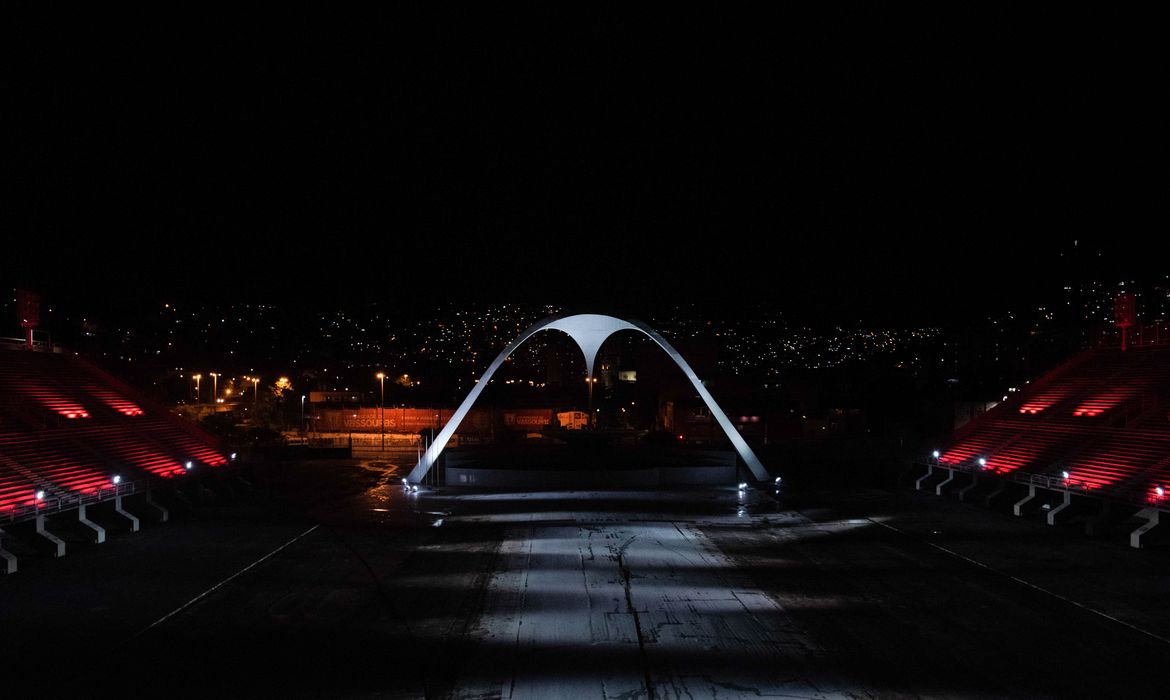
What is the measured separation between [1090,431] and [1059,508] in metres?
6.24

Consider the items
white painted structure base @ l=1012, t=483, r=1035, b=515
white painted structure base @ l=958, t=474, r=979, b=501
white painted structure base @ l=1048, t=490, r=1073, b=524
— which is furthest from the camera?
white painted structure base @ l=958, t=474, r=979, b=501

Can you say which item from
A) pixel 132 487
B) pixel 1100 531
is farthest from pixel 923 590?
pixel 132 487

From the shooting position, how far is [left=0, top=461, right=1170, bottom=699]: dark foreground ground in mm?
9156

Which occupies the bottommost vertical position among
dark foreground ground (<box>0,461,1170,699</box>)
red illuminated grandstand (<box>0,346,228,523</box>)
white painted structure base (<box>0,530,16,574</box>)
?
dark foreground ground (<box>0,461,1170,699</box>)

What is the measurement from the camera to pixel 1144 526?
57.4 feet

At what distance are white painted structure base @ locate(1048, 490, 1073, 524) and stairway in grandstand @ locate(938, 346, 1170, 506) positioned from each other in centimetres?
33

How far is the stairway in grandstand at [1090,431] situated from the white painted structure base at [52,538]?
79.1 feet

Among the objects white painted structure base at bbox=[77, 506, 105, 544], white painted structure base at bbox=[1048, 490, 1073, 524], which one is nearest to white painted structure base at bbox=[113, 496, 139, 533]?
white painted structure base at bbox=[77, 506, 105, 544]

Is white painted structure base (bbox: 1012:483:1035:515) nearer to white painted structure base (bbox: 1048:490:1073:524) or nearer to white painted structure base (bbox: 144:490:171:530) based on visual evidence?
white painted structure base (bbox: 1048:490:1073:524)

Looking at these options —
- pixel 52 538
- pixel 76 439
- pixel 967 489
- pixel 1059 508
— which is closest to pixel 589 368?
pixel 967 489

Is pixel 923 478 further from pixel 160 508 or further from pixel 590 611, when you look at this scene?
pixel 160 508

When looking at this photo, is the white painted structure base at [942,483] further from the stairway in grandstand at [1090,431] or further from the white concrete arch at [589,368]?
the white concrete arch at [589,368]

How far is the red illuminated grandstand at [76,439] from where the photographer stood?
18922 millimetres

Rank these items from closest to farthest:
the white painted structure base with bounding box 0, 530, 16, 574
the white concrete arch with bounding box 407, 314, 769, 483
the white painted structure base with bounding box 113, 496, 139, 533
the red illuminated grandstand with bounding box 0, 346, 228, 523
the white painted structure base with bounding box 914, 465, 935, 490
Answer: the white painted structure base with bounding box 0, 530, 16, 574 < the red illuminated grandstand with bounding box 0, 346, 228, 523 < the white painted structure base with bounding box 113, 496, 139, 533 < the white painted structure base with bounding box 914, 465, 935, 490 < the white concrete arch with bounding box 407, 314, 769, 483
